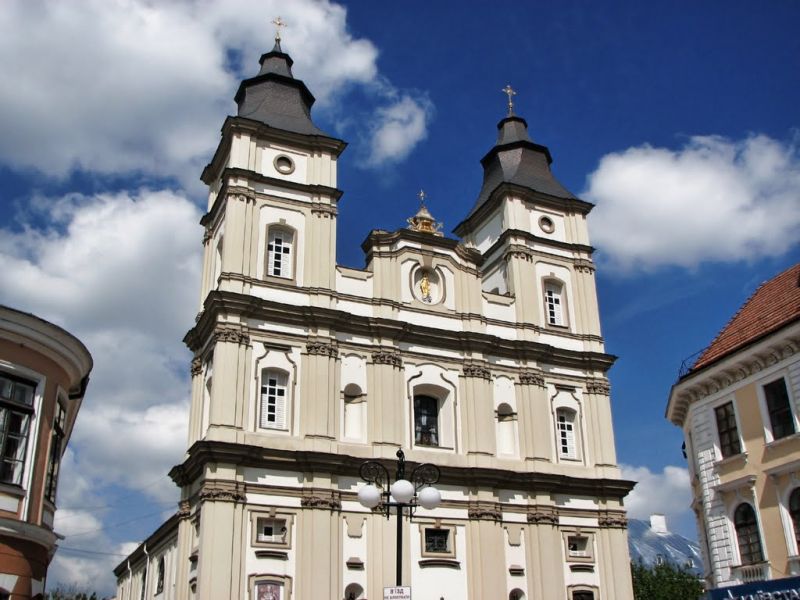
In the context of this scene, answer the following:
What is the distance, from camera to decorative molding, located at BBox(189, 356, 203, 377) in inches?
1278

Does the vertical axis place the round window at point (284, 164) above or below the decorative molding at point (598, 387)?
above

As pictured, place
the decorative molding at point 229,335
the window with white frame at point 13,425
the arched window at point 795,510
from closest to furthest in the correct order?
1. the window with white frame at point 13,425
2. the arched window at point 795,510
3. the decorative molding at point 229,335

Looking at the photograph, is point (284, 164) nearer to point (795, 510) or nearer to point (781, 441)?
point (781, 441)

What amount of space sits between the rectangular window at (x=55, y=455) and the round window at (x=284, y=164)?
16.3 meters

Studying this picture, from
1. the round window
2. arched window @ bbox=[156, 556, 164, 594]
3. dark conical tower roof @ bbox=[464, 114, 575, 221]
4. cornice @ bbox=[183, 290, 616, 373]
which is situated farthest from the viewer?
dark conical tower roof @ bbox=[464, 114, 575, 221]

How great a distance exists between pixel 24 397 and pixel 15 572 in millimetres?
3459

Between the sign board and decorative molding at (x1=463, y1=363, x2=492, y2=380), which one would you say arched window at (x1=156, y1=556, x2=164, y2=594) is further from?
the sign board

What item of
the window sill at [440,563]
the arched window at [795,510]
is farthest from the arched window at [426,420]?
the arched window at [795,510]

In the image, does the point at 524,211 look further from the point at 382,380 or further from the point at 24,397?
the point at 24,397

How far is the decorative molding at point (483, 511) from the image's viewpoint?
1225 inches

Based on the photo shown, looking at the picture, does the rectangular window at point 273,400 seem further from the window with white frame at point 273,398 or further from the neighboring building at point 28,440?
the neighboring building at point 28,440

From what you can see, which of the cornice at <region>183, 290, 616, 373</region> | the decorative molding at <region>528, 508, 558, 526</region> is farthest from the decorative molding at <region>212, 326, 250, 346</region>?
the decorative molding at <region>528, 508, 558, 526</region>

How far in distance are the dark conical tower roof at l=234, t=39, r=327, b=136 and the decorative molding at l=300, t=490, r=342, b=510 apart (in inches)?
578

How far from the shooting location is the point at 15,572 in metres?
16.7
